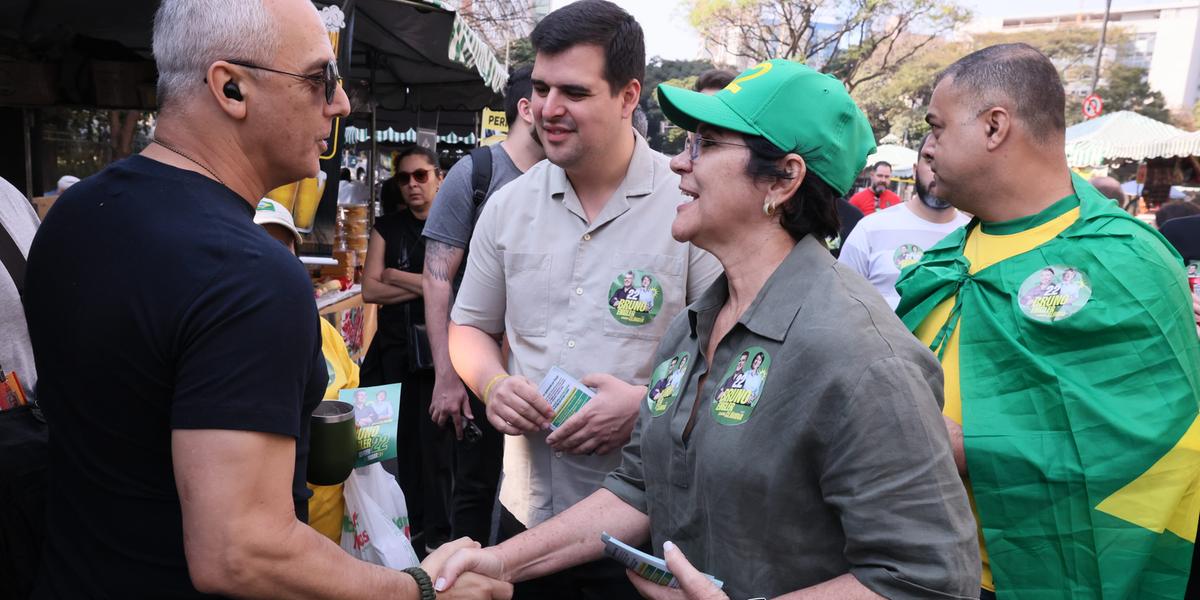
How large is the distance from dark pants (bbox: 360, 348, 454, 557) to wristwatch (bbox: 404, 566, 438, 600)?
305 cm

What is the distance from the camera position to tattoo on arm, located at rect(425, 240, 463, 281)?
141 inches

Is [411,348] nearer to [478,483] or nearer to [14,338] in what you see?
[478,483]

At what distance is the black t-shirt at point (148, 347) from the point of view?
4.38 feet

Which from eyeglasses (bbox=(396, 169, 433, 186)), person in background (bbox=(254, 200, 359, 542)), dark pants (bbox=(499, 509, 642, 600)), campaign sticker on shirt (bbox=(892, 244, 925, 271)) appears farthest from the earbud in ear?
eyeglasses (bbox=(396, 169, 433, 186))

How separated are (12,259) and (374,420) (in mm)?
1121

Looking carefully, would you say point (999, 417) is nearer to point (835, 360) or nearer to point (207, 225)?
point (835, 360)

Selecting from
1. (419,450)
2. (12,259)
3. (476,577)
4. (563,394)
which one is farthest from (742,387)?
(419,450)

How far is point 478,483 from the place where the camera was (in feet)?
10.9

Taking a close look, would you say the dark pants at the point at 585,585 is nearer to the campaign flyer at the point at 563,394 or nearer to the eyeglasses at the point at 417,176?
the campaign flyer at the point at 563,394

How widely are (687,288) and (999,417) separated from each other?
3.00 ft

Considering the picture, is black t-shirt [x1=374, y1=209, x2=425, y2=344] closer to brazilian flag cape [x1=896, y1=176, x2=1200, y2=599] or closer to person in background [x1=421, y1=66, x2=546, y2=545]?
person in background [x1=421, y1=66, x2=546, y2=545]

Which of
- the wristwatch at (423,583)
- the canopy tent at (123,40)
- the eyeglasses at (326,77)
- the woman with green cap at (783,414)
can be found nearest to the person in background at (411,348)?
the canopy tent at (123,40)

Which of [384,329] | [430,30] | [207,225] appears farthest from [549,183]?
[430,30]

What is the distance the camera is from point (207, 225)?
4.57 feet
